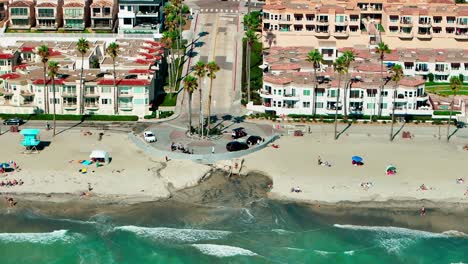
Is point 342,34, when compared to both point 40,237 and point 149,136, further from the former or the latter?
point 40,237

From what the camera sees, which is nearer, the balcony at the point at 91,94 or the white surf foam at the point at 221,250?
the white surf foam at the point at 221,250

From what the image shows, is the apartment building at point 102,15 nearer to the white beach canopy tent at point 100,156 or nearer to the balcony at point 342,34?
the balcony at point 342,34

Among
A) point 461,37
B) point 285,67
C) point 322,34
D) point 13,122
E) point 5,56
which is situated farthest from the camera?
point 322,34

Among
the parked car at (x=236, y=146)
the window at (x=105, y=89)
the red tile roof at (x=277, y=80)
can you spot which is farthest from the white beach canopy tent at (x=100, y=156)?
the red tile roof at (x=277, y=80)

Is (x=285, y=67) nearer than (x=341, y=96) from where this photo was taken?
No

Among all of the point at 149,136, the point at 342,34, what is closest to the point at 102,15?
the point at 342,34

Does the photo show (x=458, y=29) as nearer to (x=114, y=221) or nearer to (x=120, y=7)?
(x=120, y=7)

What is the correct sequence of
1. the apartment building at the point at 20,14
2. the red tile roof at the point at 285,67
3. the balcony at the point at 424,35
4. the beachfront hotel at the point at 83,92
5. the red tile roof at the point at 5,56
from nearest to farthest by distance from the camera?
1. the beachfront hotel at the point at 83,92
2. the red tile roof at the point at 285,67
3. the red tile roof at the point at 5,56
4. the balcony at the point at 424,35
5. the apartment building at the point at 20,14
